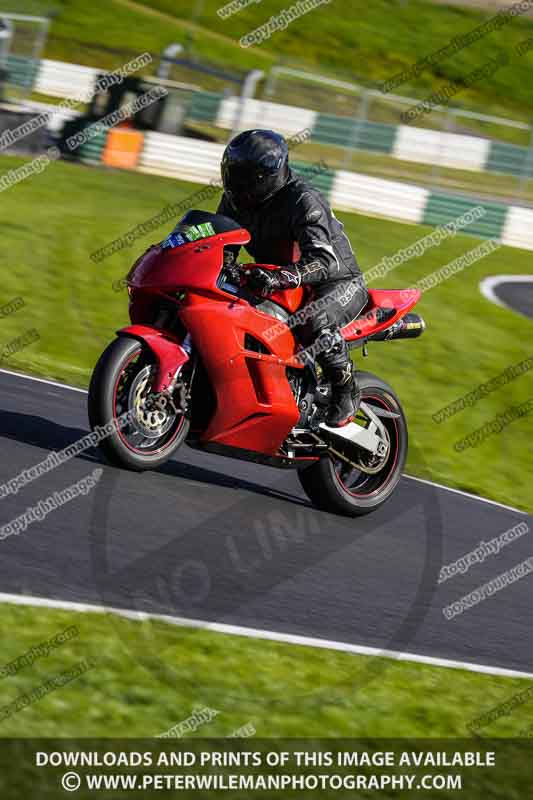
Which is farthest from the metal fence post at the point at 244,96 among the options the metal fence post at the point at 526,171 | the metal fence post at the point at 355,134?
the metal fence post at the point at 526,171

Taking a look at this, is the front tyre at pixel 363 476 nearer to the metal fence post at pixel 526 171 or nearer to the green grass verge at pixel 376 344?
the green grass verge at pixel 376 344

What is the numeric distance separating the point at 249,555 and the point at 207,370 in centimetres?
106

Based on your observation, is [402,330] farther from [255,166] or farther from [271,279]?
[255,166]

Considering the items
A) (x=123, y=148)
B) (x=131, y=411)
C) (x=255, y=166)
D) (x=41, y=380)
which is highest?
(x=255, y=166)

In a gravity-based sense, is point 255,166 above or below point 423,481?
above

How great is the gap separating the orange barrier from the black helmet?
15668 millimetres

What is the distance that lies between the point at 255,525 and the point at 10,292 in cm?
670

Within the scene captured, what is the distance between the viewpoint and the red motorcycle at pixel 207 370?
22.7 feet

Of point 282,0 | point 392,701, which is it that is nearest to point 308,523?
point 392,701

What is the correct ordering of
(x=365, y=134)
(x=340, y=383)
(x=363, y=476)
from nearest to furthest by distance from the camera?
(x=340, y=383), (x=363, y=476), (x=365, y=134)

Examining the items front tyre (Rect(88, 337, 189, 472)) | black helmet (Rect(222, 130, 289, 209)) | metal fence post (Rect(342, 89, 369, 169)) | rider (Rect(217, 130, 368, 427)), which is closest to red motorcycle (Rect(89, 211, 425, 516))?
front tyre (Rect(88, 337, 189, 472))

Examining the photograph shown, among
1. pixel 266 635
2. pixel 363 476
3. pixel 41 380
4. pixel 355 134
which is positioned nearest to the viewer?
pixel 266 635

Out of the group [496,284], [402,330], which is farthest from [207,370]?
[496,284]

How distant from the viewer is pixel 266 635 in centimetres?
559
